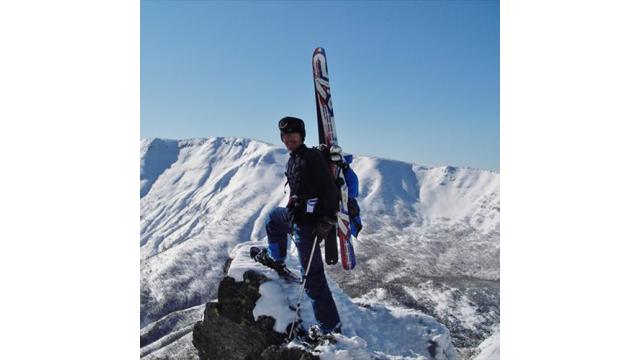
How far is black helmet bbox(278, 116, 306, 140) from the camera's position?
22.8 feet

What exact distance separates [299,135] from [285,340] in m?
4.05

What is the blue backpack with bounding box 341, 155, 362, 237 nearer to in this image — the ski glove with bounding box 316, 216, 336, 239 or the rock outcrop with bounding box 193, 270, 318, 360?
the ski glove with bounding box 316, 216, 336, 239

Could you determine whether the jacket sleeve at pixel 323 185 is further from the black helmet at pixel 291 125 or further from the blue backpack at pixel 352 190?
the blue backpack at pixel 352 190

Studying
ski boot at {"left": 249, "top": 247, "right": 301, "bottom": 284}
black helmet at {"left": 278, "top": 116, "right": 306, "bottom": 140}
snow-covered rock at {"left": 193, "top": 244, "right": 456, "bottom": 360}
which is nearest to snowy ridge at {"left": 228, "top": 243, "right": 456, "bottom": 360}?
snow-covered rock at {"left": 193, "top": 244, "right": 456, "bottom": 360}

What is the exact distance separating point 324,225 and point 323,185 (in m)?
0.76

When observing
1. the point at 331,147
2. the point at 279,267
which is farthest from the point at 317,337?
the point at 331,147

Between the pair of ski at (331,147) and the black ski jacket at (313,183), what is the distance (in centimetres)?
52

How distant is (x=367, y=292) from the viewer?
118500mm

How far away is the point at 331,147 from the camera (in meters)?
7.32

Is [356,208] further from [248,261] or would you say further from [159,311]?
[159,311]

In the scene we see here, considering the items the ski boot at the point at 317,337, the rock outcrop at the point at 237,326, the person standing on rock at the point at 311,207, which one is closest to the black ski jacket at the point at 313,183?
the person standing on rock at the point at 311,207

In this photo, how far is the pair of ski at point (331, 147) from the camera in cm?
733
